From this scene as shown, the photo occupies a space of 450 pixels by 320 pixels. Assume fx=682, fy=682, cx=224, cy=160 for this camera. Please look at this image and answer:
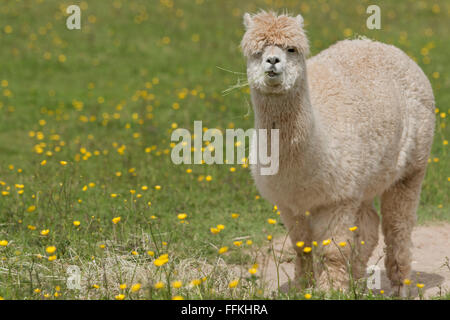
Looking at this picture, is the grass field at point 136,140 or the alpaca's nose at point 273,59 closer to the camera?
the alpaca's nose at point 273,59

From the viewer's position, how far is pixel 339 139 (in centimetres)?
481

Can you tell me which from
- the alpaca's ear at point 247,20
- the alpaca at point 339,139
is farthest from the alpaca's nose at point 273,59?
the alpaca's ear at point 247,20

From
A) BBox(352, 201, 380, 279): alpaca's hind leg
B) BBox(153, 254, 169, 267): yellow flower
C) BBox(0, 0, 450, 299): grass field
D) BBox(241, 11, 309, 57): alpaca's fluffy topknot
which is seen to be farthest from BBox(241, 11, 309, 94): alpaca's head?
BBox(352, 201, 380, 279): alpaca's hind leg

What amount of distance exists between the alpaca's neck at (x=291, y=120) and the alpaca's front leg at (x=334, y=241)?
0.49 m

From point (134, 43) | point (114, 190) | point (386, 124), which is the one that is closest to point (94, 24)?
point (134, 43)

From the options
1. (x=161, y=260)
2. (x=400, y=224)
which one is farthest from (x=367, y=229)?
(x=161, y=260)

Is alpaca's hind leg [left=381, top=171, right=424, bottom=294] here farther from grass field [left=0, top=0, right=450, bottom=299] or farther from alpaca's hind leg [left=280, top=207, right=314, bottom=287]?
grass field [left=0, top=0, right=450, bottom=299]

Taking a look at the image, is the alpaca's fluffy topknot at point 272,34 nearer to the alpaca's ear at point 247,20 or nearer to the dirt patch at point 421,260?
the alpaca's ear at point 247,20

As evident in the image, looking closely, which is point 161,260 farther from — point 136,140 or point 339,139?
point 136,140

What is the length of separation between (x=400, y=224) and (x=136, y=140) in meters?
4.46

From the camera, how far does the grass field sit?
4.66 meters

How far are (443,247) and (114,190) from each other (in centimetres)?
336

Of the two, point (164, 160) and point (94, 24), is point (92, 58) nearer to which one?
point (94, 24)

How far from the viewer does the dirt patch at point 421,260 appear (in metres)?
5.81
